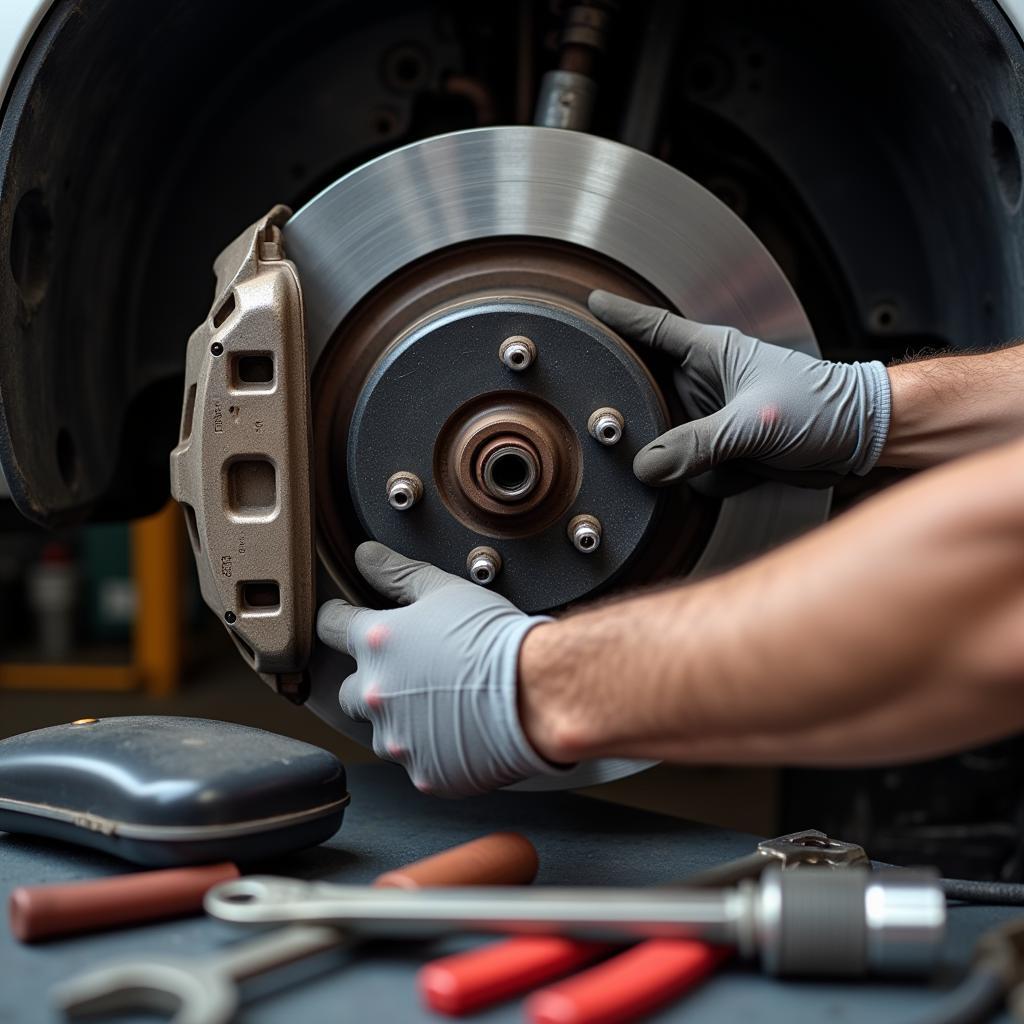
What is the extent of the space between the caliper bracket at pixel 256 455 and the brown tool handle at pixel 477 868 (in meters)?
0.26

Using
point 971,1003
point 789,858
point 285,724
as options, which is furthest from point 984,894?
point 285,724

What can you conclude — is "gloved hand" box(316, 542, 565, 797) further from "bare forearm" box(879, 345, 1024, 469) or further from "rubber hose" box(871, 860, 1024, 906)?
"bare forearm" box(879, 345, 1024, 469)

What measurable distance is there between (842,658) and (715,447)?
350mm

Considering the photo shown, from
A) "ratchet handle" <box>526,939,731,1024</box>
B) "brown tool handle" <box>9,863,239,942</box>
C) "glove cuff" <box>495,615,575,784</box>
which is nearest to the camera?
"ratchet handle" <box>526,939,731,1024</box>

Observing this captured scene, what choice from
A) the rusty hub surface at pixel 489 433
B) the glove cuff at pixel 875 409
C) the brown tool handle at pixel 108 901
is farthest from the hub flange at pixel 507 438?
the brown tool handle at pixel 108 901

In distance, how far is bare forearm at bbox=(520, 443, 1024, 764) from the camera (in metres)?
0.55

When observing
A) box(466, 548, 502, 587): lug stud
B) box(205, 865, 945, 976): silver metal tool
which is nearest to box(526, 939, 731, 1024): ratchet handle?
box(205, 865, 945, 976): silver metal tool

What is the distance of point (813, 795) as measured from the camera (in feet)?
4.62

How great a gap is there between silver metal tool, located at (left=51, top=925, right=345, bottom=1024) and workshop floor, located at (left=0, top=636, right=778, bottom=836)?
1484mm

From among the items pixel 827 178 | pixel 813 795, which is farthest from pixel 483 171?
pixel 813 795

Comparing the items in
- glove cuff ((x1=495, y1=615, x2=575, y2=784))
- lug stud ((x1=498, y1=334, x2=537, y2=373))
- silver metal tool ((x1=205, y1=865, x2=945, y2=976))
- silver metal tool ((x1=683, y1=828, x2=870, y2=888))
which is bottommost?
silver metal tool ((x1=683, y1=828, x2=870, y2=888))

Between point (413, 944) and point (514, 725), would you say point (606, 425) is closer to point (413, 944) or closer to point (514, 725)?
point (514, 725)

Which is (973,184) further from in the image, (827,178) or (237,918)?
(237,918)

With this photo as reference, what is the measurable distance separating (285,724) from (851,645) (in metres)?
2.21
